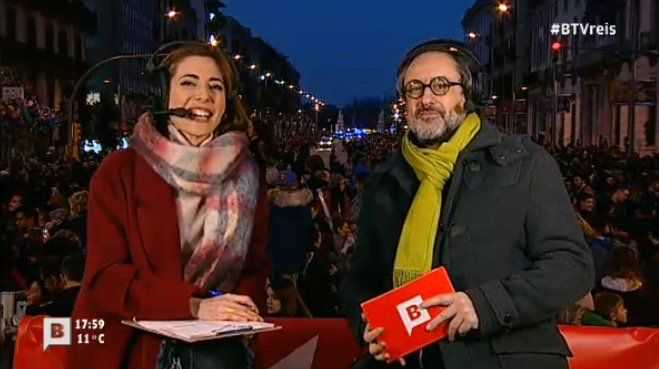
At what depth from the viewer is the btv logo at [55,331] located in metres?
5.50

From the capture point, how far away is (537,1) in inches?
3428

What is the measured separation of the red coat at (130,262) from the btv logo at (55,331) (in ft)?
5.17

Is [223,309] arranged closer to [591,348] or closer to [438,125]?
[438,125]

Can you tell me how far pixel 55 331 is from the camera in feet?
18.4

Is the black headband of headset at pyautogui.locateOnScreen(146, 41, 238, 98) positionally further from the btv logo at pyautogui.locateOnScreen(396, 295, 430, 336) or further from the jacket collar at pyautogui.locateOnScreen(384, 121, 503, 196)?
the btv logo at pyautogui.locateOnScreen(396, 295, 430, 336)

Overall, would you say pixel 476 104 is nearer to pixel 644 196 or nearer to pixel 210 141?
pixel 210 141

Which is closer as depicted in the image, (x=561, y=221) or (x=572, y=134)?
(x=561, y=221)

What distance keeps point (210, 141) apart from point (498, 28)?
112m

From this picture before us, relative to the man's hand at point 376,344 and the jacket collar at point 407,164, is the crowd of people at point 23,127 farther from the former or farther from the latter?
the man's hand at point 376,344

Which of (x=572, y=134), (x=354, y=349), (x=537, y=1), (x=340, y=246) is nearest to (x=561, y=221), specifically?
(x=354, y=349)

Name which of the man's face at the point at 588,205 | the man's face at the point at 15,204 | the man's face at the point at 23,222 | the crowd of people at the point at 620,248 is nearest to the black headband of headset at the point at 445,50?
the crowd of people at the point at 620,248

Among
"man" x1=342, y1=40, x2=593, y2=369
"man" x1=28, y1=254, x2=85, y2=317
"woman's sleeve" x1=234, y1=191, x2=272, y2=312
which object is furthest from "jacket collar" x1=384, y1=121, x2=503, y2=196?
"man" x1=28, y1=254, x2=85, y2=317

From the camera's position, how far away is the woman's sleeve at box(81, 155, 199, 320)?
3.80m

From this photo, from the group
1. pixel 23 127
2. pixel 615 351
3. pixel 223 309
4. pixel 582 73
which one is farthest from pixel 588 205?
pixel 582 73
